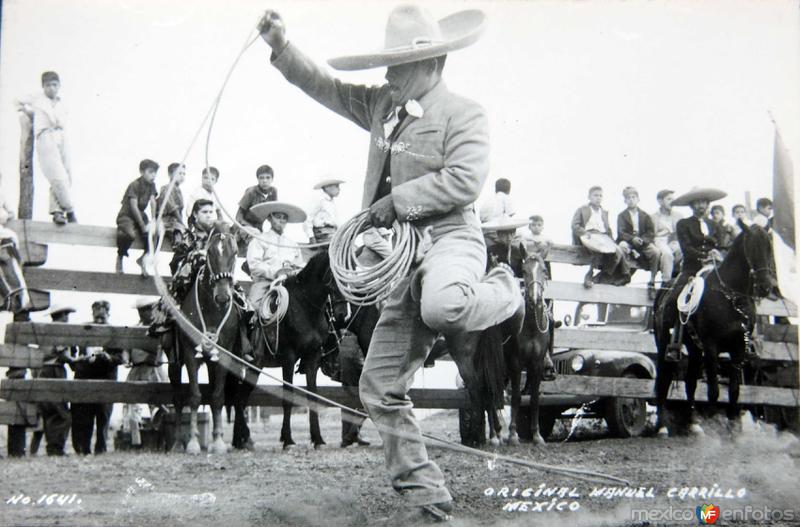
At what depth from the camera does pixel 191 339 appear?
8.28m

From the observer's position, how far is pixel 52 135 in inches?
275

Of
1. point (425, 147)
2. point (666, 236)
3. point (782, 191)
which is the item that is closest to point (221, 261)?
point (425, 147)

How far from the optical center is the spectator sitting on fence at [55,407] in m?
A: 8.16

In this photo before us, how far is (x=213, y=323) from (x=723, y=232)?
18.1ft

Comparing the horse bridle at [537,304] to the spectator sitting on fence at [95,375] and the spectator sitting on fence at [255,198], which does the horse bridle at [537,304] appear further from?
the spectator sitting on fence at [95,375]

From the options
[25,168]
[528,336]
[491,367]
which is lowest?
→ [491,367]

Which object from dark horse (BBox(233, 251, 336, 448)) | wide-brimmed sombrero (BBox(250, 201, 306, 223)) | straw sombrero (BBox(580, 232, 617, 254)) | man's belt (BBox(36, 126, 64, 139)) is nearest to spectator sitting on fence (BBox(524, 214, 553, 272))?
straw sombrero (BBox(580, 232, 617, 254))

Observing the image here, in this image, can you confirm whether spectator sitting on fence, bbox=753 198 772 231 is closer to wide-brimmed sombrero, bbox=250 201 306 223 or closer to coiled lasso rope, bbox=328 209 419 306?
wide-brimmed sombrero, bbox=250 201 306 223

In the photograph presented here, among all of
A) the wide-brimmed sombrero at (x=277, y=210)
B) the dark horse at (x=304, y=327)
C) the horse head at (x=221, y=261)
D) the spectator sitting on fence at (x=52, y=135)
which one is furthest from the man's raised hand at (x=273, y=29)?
the dark horse at (x=304, y=327)

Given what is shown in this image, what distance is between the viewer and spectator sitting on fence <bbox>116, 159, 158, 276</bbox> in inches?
329

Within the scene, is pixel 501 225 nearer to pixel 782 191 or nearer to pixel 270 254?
pixel 270 254

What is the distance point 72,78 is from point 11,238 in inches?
71.9

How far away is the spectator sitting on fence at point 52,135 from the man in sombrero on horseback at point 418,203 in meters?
2.24

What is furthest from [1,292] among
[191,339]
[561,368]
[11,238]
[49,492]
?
[561,368]
